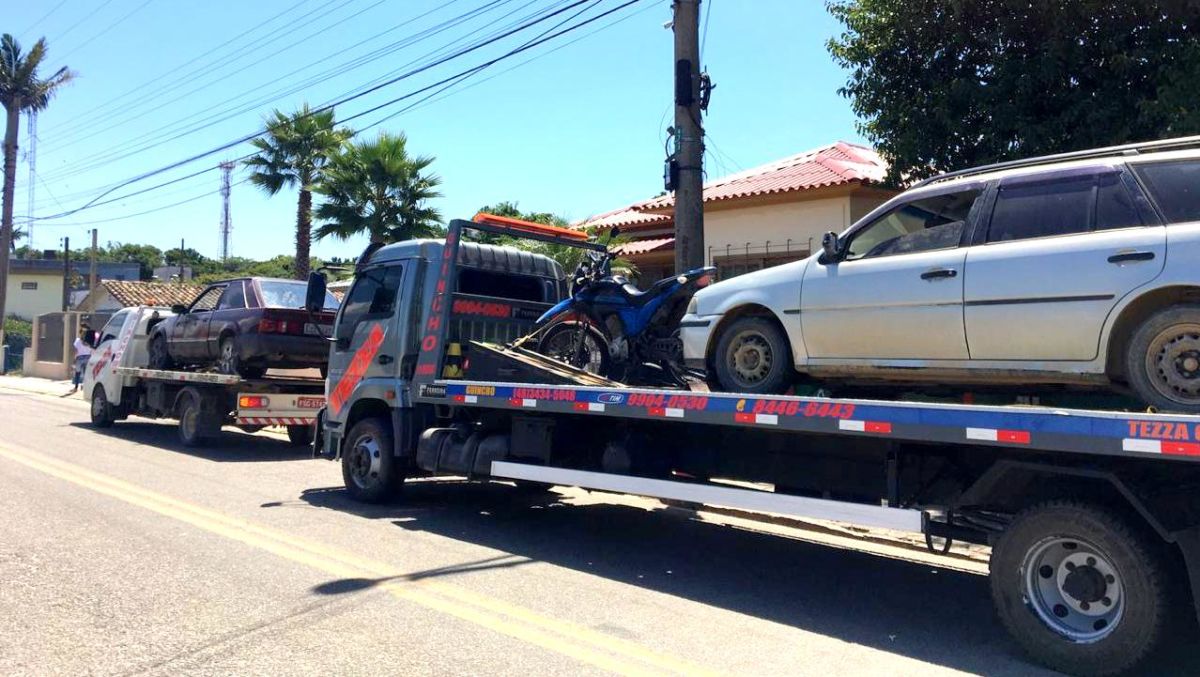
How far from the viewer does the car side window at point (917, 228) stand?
19.2 ft

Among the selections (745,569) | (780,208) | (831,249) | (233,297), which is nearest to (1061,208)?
(831,249)

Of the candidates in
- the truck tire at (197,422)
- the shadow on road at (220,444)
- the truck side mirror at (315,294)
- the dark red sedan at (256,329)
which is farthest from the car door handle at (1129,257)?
the truck tire at (197,422)

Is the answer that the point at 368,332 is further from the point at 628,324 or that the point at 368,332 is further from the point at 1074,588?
the point at 1074,588

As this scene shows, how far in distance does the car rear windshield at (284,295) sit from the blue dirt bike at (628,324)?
6.35 m

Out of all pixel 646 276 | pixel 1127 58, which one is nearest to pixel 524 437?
pixel 1127 58

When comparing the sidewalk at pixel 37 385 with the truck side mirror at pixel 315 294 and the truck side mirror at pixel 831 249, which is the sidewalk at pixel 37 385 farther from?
the truck side mirror at pixel 831 249

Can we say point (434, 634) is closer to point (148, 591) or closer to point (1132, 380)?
point (148, 591)

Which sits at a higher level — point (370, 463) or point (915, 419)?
point (915, 419)

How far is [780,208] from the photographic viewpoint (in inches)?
597

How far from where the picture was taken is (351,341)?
10047 millimetres

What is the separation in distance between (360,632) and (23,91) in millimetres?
39232

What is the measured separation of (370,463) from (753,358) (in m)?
4.63

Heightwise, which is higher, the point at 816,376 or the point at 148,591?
the point at 816,376

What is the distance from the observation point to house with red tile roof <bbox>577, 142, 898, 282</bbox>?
1420cm
